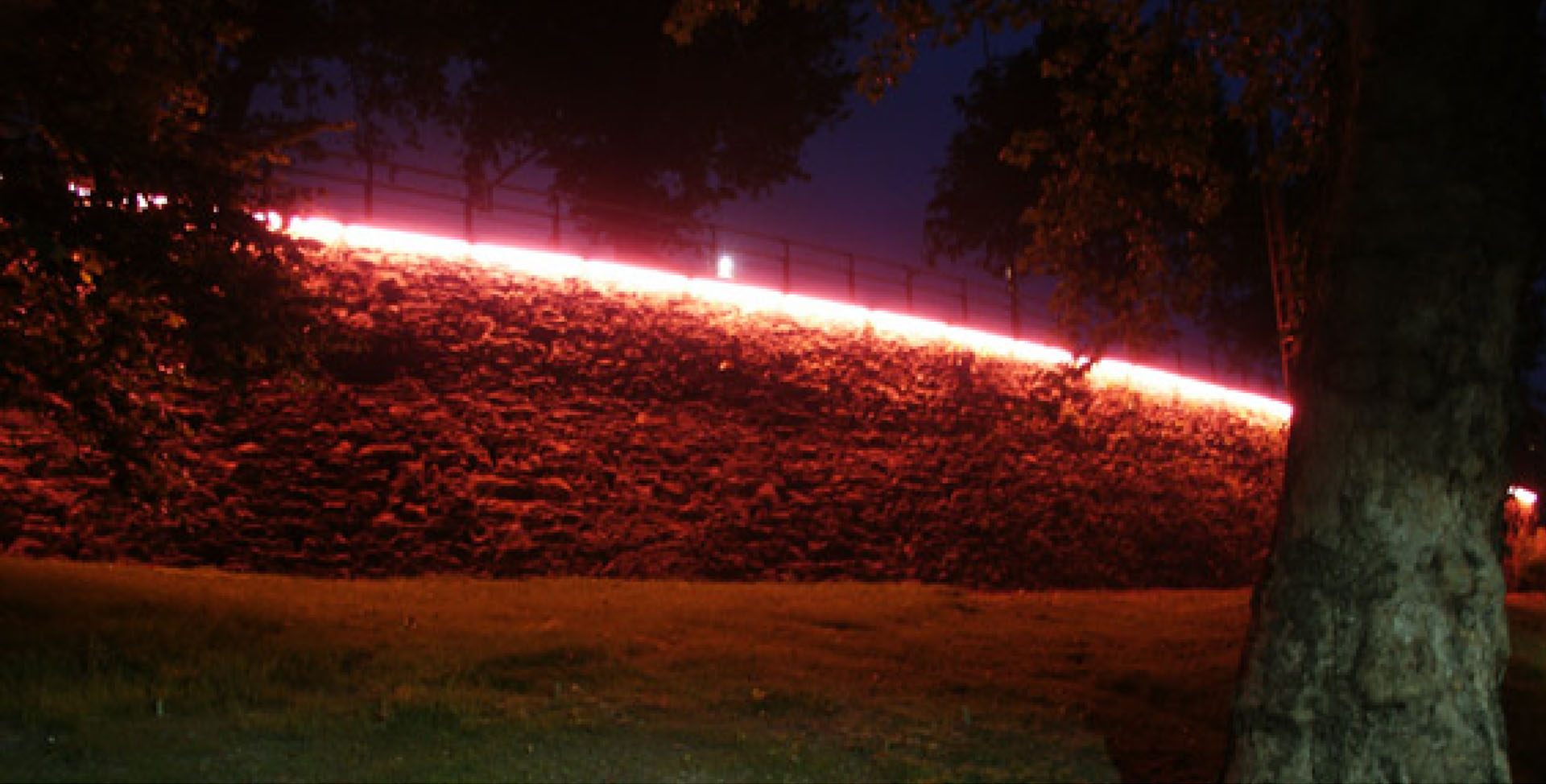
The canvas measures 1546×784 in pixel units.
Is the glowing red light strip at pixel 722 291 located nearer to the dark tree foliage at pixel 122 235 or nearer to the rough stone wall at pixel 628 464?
the rough stone wall at pixel 628 464

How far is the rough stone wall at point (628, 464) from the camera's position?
12992mm

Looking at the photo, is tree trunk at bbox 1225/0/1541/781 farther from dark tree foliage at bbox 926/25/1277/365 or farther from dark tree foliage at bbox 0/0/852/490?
dark tree foliage at bbox 0/0/852/490

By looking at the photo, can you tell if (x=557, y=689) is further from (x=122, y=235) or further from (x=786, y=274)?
(x=786, y=274)

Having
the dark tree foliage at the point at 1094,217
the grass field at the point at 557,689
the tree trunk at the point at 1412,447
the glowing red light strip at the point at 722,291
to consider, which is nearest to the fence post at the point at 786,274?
the glowing red light strip at the point at 722,291

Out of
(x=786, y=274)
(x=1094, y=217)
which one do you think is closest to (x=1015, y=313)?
(x=786, y=274)

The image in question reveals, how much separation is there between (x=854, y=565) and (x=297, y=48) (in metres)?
13.2

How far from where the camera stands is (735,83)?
25.2 m

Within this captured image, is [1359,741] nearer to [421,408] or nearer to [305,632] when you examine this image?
[305,632]

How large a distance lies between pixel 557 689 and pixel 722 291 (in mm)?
14339

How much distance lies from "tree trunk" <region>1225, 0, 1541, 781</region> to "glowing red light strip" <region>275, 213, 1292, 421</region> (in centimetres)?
785

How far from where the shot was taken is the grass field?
5734mm

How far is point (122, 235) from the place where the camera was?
742cm

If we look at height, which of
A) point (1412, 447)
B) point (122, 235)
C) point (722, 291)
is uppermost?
point (722, 291)

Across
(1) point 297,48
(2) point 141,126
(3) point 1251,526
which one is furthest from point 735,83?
(2) point 141,126
